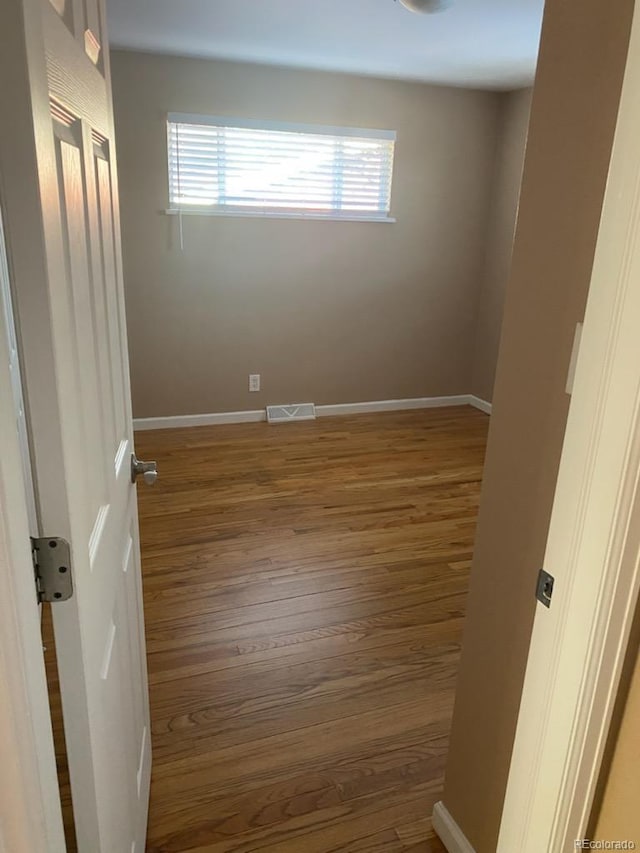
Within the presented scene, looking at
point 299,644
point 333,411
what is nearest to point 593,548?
point 299,644

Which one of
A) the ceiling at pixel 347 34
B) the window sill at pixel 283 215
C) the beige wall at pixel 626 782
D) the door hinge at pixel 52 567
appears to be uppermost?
the ceiling at pixel 347 34

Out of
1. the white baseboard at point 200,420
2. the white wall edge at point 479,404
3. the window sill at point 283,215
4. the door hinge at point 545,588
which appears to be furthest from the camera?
the white wall edge at point 479,404

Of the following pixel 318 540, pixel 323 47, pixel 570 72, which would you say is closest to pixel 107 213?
pixel 570 72

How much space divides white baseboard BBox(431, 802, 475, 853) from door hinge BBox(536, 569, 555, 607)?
93cm

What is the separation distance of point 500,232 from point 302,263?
1564mm

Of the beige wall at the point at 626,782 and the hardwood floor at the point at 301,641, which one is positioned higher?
the beige wall at the point at 626,782

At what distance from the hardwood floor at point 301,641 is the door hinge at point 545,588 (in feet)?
3.33

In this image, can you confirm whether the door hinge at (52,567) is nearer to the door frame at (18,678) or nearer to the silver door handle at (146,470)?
the door frame at (18,678)

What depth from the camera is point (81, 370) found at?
85 cm

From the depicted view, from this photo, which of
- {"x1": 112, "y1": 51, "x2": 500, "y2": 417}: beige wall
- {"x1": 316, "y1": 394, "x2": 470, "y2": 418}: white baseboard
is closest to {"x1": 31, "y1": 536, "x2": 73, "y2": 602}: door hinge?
{"x1": 112, "y1": 51, "x2": 500, "y2": 417}: beige wall

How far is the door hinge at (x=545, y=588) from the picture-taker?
888mm

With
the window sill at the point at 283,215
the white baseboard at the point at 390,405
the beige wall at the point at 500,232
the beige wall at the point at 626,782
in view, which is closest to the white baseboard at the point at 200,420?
the white baseboard at the point at 390,405

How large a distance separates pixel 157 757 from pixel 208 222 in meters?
3.25

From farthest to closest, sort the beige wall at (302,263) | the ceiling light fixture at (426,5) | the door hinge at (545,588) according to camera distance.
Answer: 1. the beige wall at (302,263)
2. the ceiling light fixture at (426,5)
3. the door hinge at (545,588)
